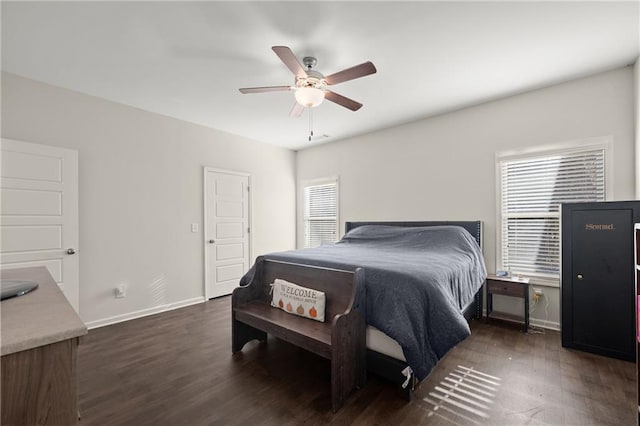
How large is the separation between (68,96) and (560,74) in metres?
5.11

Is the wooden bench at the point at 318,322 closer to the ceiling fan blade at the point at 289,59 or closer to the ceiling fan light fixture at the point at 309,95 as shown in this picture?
the ceiling fan light fixture at the point at 309,95

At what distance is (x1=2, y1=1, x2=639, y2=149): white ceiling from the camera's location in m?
1.93

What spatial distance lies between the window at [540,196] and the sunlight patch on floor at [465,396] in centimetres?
165

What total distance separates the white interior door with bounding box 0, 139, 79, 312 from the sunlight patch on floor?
3.56m

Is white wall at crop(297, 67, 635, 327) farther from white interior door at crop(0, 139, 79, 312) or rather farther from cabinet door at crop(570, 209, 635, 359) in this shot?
white interior door at crop(0, 139, 79, 312)

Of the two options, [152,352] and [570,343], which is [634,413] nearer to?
[570,343]

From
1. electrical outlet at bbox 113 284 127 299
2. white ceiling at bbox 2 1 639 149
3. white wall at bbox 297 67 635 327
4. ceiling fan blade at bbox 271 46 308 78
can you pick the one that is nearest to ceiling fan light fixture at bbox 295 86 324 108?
ceiling fan blade at bbox 271 46 308 78

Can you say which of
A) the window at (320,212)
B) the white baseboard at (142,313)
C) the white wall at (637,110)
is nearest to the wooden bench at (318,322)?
the white baseboard at (142,313)

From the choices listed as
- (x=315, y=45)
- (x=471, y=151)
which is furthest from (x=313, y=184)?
(x=315, y=45)

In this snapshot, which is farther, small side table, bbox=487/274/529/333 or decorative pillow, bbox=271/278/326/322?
small side table, bbox=487/274/529/333

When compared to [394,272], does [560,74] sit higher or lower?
higher

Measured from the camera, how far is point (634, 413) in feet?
5.55

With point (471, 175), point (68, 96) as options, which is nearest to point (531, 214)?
point (471, 175)

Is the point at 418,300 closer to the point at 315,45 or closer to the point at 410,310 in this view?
the point at 410,310
